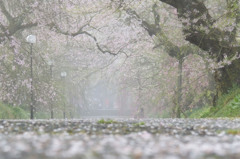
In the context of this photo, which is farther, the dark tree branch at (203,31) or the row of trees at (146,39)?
the row of trees at (146,39)

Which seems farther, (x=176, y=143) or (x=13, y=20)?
(x=13, y=20)

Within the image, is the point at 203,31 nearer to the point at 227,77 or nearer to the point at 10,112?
the point at 227,77

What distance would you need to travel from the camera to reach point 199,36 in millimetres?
17344

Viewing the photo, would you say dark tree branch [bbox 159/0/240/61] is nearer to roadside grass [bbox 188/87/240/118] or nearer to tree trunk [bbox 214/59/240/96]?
tree trunk [bbox 214/59/240/96]

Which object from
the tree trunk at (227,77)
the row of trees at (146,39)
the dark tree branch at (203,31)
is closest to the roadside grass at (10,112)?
the row of trees at (146,39)

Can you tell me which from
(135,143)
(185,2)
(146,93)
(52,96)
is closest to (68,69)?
(146,93)

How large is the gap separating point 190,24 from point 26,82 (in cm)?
914

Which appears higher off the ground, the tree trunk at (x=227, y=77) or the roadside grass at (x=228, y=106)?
the tree trunk at (x=227, y=77)

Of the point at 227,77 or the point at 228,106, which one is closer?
the point at 228,106

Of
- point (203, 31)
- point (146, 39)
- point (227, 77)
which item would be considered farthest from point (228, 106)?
point (146, 39)

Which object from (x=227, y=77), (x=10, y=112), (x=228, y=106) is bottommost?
(x=10, y=112)

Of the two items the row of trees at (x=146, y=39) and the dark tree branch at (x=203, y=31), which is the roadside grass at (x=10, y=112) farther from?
the dark tree branch at (x=203, y=31)

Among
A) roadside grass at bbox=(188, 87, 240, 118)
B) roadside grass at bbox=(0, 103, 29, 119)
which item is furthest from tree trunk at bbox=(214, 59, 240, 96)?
roadside grass at bbox=(0, 103, 29, 119)

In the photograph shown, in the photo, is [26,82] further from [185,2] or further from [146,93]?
[146,93]
